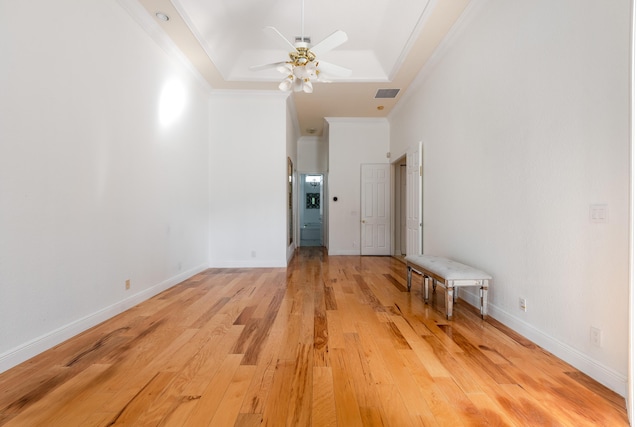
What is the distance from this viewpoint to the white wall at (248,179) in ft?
19.1

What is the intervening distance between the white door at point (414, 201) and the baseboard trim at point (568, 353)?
2265 millimetres

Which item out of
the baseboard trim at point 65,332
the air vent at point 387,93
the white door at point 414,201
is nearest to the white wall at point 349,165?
the air vent at point 387,93

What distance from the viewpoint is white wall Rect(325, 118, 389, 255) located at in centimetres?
757

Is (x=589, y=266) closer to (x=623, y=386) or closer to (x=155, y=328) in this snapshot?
(x=623, y=386)

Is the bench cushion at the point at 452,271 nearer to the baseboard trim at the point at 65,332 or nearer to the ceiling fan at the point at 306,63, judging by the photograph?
the ceiling fan at the point at 306,63

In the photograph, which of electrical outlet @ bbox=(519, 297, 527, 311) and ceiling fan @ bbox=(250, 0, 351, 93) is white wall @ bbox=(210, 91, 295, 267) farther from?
electrical outlet @ bbox=(519, 297, 527, 311)

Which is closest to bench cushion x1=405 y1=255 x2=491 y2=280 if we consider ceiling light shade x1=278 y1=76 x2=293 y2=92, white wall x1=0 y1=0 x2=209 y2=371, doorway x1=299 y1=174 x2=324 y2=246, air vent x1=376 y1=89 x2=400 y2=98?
ceiling light shade x1=278 y1=76 x2=293 y2=92

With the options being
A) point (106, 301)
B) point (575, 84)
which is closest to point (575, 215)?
point (575, 84)

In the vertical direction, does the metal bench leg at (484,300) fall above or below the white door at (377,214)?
below

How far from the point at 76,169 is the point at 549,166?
3.75 metres

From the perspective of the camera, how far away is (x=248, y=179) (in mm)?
5871

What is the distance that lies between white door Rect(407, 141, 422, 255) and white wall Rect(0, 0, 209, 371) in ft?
12.6

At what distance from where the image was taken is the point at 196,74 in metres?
4.96

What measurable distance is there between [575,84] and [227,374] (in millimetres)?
2967
